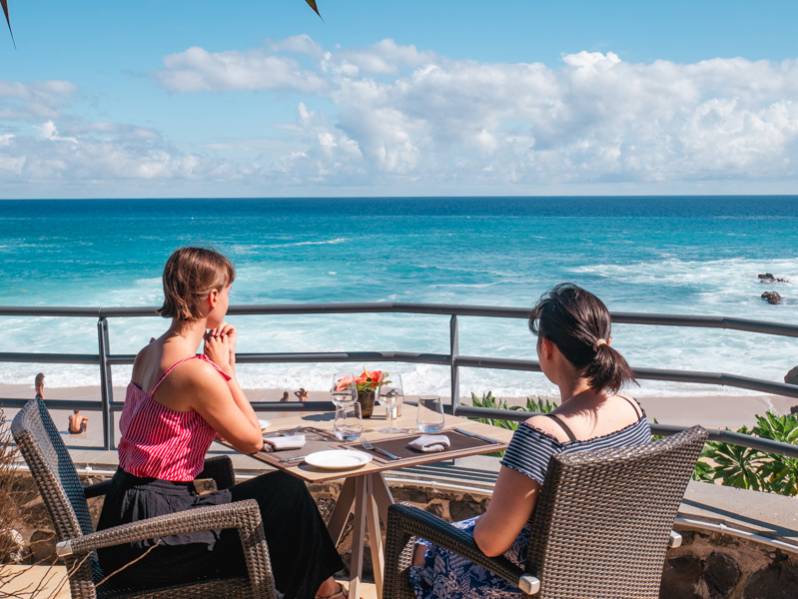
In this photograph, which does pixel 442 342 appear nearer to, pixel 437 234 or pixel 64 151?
pixel 437 234

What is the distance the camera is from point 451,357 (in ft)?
12.6

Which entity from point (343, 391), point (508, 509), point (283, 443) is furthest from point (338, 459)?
point (508, 509)

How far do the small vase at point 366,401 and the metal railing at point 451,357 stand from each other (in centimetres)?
38

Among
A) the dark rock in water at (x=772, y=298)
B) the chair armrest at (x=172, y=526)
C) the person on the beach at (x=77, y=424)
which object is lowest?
the person on the beach at (x=77, y=424)

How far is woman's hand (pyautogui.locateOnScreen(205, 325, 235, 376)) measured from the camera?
2920 millimetres

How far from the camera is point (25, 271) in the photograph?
39688mm

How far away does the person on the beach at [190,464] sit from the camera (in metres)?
2.52

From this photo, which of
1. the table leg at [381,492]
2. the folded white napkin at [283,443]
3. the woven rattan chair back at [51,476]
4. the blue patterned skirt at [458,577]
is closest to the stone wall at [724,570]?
the woven rattan chair back at [51,476]

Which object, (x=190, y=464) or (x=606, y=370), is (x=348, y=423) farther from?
(x=606, y=370)

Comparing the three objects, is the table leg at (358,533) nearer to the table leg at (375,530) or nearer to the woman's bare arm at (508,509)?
the table leg at (375,530)

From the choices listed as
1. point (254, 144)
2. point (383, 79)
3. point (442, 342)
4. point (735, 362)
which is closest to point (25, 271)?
point (442, 342)

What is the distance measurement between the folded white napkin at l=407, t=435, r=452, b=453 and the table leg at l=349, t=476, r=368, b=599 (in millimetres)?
364

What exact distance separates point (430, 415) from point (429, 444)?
1.07 ft

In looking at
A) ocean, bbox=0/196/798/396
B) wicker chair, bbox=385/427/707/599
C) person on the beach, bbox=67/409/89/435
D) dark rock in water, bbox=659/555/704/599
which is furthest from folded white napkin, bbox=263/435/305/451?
person on the beach, bbox=67/409/89/435
